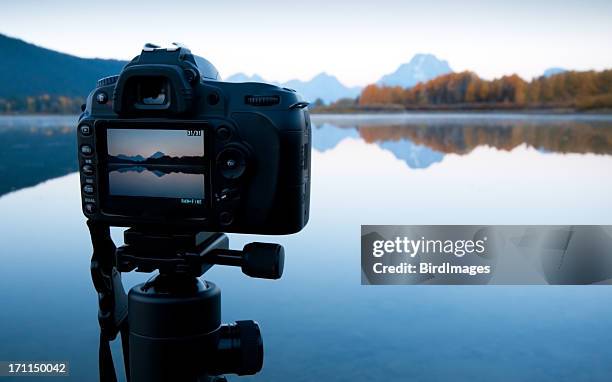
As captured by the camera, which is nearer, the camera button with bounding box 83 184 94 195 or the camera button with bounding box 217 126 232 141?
the camera button with bounding box 217 126 232 141

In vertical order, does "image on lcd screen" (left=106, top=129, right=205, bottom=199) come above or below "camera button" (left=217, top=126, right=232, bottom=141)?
below

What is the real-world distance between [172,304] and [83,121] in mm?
601

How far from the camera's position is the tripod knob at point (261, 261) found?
1.94m

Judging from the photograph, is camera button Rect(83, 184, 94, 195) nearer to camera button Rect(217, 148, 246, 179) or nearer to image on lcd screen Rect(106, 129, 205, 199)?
image on lcd screen Rect(106, 129, 205, 199)

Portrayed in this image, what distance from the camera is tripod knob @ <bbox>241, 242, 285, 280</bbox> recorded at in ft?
6.36

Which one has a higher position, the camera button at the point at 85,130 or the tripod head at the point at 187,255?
the camera button at the point at 85,130

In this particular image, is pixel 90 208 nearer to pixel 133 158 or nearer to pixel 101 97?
pixel 133 158

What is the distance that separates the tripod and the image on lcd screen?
182mm

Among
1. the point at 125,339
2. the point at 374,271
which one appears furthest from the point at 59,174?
the point at 125,339

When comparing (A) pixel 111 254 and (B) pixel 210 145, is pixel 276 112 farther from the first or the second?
(A) pixel 111 254

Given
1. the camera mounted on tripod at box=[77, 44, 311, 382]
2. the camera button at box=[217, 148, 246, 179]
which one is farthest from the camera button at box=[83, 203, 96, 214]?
the camera button at box=[217, 148, 246, 179]

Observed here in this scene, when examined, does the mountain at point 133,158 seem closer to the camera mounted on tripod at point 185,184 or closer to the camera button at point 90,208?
the camera mounted on tripod at point 185,184

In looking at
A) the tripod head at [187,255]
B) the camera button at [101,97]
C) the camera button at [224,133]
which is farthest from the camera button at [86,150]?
the camera button at [224,133]

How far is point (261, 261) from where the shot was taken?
6.37 feet
